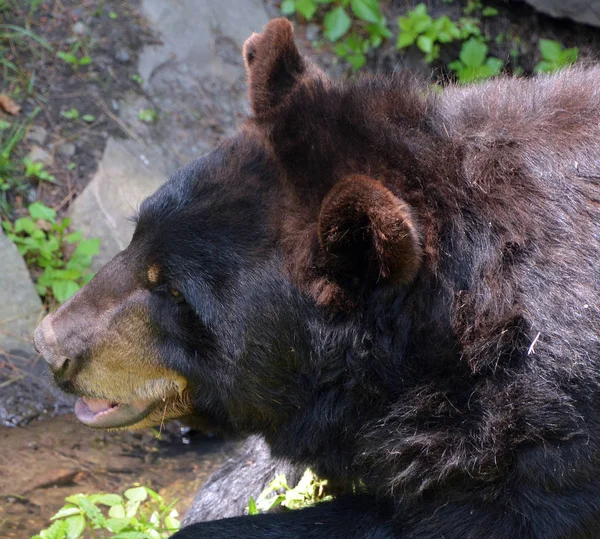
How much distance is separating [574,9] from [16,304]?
5.24m

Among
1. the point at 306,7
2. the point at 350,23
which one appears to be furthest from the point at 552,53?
the point at 306,7

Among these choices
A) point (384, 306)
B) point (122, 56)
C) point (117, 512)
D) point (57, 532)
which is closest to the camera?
point (384, 306)

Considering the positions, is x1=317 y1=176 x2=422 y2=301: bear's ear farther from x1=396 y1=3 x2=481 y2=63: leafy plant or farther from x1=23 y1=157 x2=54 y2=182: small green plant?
x1=396 y1=3 x2=481 y2=63: leafy plant

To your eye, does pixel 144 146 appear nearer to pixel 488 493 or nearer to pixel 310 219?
pixel 310 219

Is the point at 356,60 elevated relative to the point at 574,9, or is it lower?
lower

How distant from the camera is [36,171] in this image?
6.74m

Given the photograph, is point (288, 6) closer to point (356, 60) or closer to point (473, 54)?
point (356, 60)

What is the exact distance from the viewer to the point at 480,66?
778cm

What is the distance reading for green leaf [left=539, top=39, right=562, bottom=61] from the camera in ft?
24.7

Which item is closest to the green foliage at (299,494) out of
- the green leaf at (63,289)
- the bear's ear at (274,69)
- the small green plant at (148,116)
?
the bear's ear at (274,69)

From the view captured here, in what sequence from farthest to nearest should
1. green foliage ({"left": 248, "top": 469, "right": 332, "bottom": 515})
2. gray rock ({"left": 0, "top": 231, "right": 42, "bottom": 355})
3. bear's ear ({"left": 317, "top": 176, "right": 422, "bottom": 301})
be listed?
gray rock ({"left": 0, "top": 231, "right": 42, "bottom": 355}) < green foliage ({"left": 248, "top": 469, "right": 332, "bottom": 515}) < bear's ear ({"left": 317, "top": 176, "right": 422, "bottom": 301})

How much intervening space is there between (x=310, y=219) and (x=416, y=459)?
100cm

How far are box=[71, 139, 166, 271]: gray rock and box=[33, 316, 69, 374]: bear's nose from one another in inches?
111

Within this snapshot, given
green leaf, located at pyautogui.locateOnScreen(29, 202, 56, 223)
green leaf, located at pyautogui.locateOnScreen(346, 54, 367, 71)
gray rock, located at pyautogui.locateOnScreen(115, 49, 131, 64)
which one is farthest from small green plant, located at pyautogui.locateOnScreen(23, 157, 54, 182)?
green leaf, located at pyautogui.locateOnScreen(346, 54, 367, 71)
